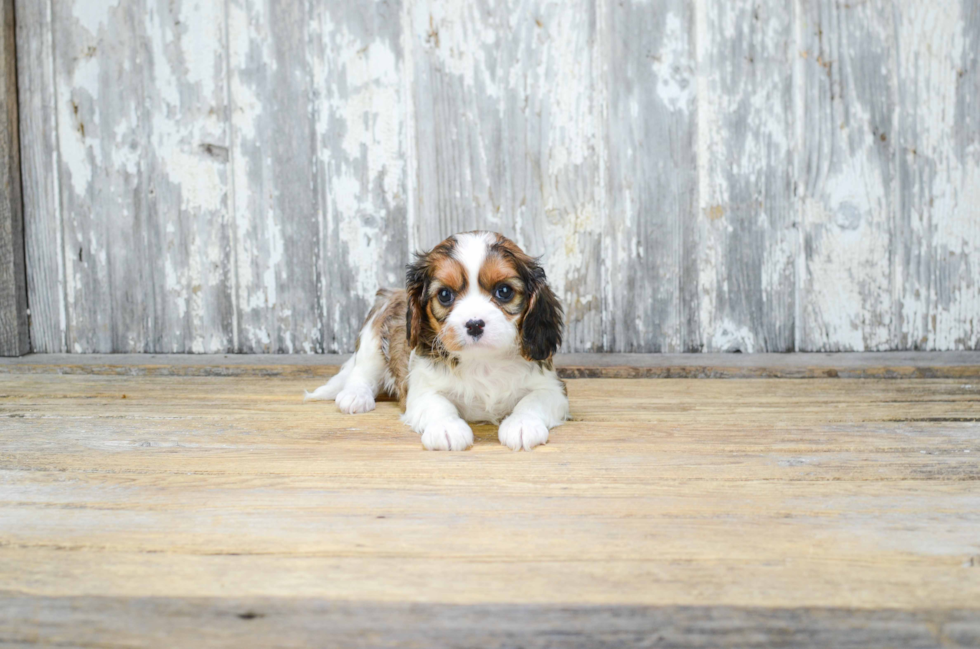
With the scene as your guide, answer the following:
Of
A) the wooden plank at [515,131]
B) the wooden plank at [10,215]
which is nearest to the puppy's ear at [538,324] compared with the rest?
the wooden plank at [515,131]

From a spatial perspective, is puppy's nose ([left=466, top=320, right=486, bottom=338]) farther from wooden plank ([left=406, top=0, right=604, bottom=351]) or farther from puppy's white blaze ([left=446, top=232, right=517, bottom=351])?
wooden plank ([left=406, top=0, right=604, bottom=351])

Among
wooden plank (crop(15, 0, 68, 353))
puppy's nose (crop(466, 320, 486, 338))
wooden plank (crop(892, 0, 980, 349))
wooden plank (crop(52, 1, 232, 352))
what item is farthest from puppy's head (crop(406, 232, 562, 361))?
wooden plank (crop(15, 0, 68, 353))

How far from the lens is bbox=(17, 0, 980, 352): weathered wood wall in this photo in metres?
3.46

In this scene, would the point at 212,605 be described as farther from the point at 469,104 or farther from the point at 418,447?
the point at 469,104

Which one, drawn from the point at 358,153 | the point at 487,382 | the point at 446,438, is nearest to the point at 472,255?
the point at 487,382

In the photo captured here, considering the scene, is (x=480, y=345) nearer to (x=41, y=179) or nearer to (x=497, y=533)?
(x=497, y=533)

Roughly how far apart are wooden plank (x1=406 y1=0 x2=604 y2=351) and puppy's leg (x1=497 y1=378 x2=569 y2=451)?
1148mm

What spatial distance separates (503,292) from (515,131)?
1.47 meters

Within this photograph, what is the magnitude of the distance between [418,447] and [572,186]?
1.83 meters

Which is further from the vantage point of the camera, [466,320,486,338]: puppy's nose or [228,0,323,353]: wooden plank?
[228,0,323,353]: wooden plank

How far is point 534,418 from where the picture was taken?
230 cm

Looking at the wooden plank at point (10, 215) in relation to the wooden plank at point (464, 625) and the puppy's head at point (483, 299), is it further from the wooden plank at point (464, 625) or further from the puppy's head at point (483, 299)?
the wooden plank at point (464, 625)

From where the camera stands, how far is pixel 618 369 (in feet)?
11.4

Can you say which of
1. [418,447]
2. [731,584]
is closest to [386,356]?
[418,447]
